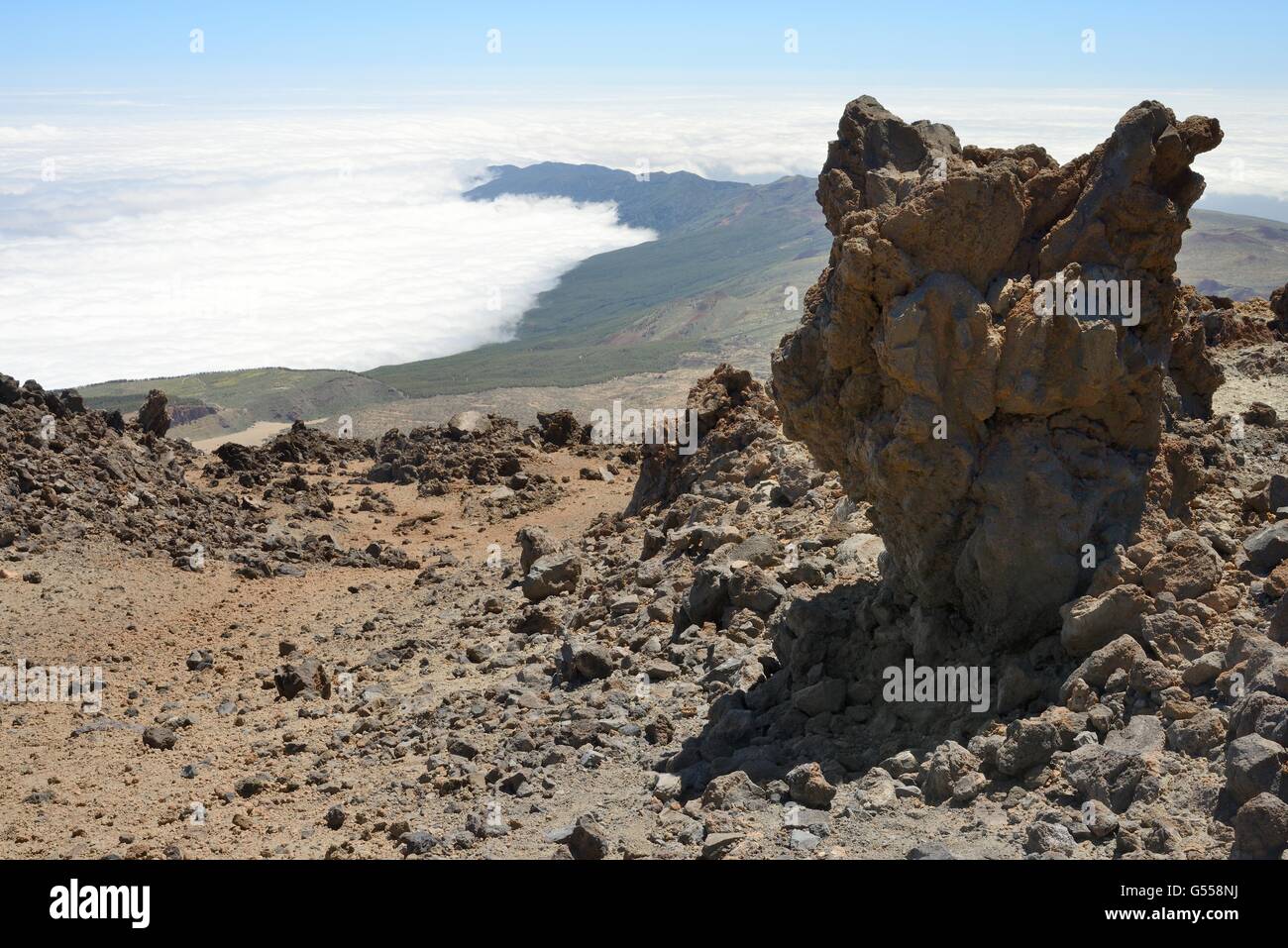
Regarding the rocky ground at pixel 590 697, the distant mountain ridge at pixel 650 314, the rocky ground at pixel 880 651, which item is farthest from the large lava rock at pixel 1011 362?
the distant mountain ridge at pixel 650 314

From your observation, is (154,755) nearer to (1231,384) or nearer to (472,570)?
(472,570)

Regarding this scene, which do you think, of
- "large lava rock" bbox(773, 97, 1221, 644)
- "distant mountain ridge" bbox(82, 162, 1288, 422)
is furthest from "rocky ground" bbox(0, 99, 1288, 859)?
"distant mountain ridge" bbox(82, 162, 1288, 422)

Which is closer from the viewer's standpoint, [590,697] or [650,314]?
[590,697]

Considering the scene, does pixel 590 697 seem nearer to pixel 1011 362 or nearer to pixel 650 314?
pixel 1011 362

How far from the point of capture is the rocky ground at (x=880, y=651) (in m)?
6.72

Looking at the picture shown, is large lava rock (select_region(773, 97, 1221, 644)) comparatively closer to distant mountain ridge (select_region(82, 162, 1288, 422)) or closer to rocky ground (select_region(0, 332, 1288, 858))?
rocky ground (select_region(0, 332, 1288, 858))

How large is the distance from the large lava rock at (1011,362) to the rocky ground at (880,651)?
0.02 metres

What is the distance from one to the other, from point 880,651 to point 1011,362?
7.33 feet

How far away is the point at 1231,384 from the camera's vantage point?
1262 cm

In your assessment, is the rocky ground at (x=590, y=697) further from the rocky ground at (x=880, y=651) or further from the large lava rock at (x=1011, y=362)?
the large lava rock at (x=1011, y=362)

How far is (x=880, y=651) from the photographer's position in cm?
877

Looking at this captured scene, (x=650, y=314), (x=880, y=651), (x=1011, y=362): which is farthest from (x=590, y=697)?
(x=650, y=314)

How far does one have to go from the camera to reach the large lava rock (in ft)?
26.5

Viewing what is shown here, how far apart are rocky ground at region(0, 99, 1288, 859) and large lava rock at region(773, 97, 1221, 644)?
23 mm
